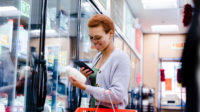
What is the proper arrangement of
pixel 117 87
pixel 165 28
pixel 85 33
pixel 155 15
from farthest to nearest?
pixel 165 28 < pixel 155 15 < pixel 85 33 < pixel 117 87

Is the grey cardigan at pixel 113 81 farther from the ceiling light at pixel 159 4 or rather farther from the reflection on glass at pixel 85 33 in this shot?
the ceiling light at pixel 159 4

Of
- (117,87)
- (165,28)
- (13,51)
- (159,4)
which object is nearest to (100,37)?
(117,87)

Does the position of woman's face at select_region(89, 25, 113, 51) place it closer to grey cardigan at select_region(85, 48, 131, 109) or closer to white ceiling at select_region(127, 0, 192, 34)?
grey cardigan at select_region(85, 48, 131, 109)

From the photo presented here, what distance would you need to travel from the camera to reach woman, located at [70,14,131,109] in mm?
1281

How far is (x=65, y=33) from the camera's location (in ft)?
8.81

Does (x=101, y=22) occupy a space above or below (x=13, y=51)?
above

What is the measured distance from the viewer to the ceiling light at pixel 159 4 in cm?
679

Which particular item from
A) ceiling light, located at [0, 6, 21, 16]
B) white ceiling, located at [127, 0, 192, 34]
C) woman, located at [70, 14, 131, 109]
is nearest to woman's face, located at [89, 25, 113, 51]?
woman, located at [70, 14, 131, 109]

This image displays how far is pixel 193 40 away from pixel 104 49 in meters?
1.09

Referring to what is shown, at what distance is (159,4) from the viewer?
697 cm

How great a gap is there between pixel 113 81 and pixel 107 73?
8 cm

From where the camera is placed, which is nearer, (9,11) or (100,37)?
(100,37)

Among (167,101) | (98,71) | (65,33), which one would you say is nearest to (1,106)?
(98,71)

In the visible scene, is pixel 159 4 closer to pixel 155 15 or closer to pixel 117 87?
pixel 155 15
